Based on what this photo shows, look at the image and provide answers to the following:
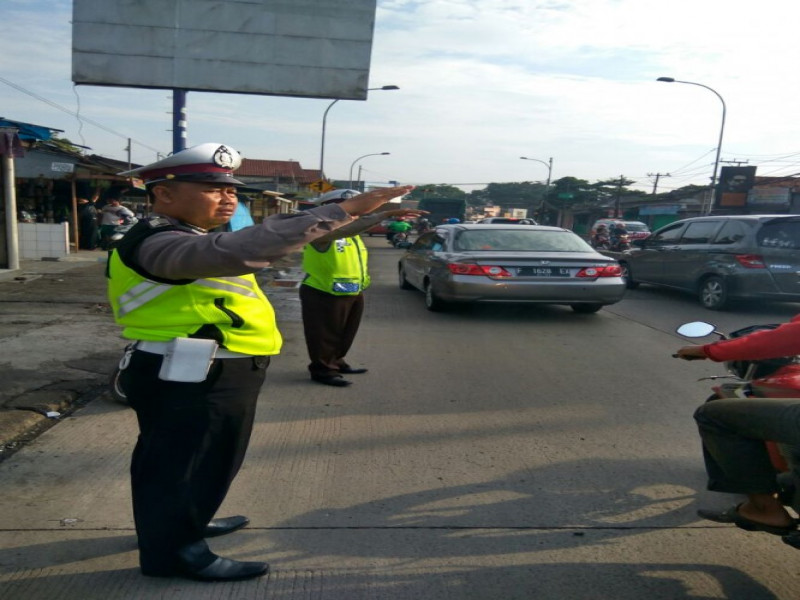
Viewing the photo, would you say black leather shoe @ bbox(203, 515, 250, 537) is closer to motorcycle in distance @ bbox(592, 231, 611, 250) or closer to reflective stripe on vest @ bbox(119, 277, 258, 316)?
reflective stripe on vest @ bbox(119, 277, 258, 316)

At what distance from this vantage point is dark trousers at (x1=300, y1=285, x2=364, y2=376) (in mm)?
5508

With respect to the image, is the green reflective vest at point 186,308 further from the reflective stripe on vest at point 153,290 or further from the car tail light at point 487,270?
the car tail light at point 487,270

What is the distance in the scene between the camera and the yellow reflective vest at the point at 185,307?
2291 mm

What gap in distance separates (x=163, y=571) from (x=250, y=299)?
46.1 inches

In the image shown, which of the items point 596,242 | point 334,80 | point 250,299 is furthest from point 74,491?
point 596,242

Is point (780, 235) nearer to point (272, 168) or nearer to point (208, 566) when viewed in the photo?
point (208, 566)

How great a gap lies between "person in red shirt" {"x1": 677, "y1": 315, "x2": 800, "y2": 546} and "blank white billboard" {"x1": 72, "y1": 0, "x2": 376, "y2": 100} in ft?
35.8

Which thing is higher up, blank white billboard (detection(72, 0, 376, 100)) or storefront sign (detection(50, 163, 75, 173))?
blank white billboard (detection(72, 0, 376, 100))

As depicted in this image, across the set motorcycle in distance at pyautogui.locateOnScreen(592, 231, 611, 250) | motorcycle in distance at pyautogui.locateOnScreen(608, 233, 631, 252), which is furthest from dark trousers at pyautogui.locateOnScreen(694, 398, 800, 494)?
motorcycle in distance at pyautogui.locateOnScreen(592, 231, 611, 250)

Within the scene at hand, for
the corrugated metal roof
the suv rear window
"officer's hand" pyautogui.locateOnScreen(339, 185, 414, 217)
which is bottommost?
the corrugated metal roof

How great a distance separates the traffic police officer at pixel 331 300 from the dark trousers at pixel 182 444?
285 centimetres

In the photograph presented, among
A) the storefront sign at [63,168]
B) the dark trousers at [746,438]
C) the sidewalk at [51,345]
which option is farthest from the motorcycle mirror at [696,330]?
the storefront sign at [63,168]

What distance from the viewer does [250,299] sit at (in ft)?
8.03

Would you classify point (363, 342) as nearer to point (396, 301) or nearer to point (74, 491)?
point (396, 301)
